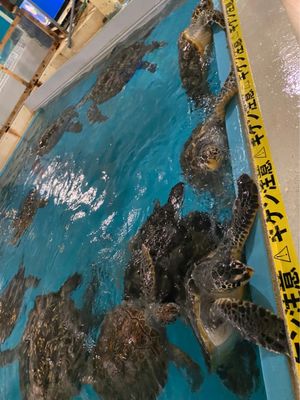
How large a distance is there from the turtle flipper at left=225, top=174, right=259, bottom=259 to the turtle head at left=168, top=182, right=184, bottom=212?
1116mm

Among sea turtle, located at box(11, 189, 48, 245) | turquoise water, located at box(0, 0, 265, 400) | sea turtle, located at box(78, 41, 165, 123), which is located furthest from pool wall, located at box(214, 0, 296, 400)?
sea turtle, located at box(11, 189, 48, 245)

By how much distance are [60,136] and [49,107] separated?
2001 mm

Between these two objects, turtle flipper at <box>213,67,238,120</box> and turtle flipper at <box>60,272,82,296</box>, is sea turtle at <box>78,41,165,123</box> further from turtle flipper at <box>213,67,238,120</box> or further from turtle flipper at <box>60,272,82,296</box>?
turtle flipper at <box>60,272,82,296</box>

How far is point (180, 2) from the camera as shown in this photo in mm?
5660

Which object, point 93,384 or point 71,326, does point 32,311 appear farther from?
point 93,384

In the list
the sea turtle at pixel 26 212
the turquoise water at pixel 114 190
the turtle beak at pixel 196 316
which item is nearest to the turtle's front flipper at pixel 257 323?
the turtle beak at pixel 196 316

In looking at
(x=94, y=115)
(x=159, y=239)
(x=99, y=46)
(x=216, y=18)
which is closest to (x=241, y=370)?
(x=159, y=239)

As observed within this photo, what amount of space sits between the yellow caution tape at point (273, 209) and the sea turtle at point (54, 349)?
2360 mm

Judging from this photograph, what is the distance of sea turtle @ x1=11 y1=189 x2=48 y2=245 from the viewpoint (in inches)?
243

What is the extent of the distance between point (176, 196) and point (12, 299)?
3.32 m

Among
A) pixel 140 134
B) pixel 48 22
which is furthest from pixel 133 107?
pixel 48 22

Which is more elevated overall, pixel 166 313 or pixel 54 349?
pixel 166 313

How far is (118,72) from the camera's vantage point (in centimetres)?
594

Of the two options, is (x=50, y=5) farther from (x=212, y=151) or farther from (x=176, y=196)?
(x=212, y=151)
